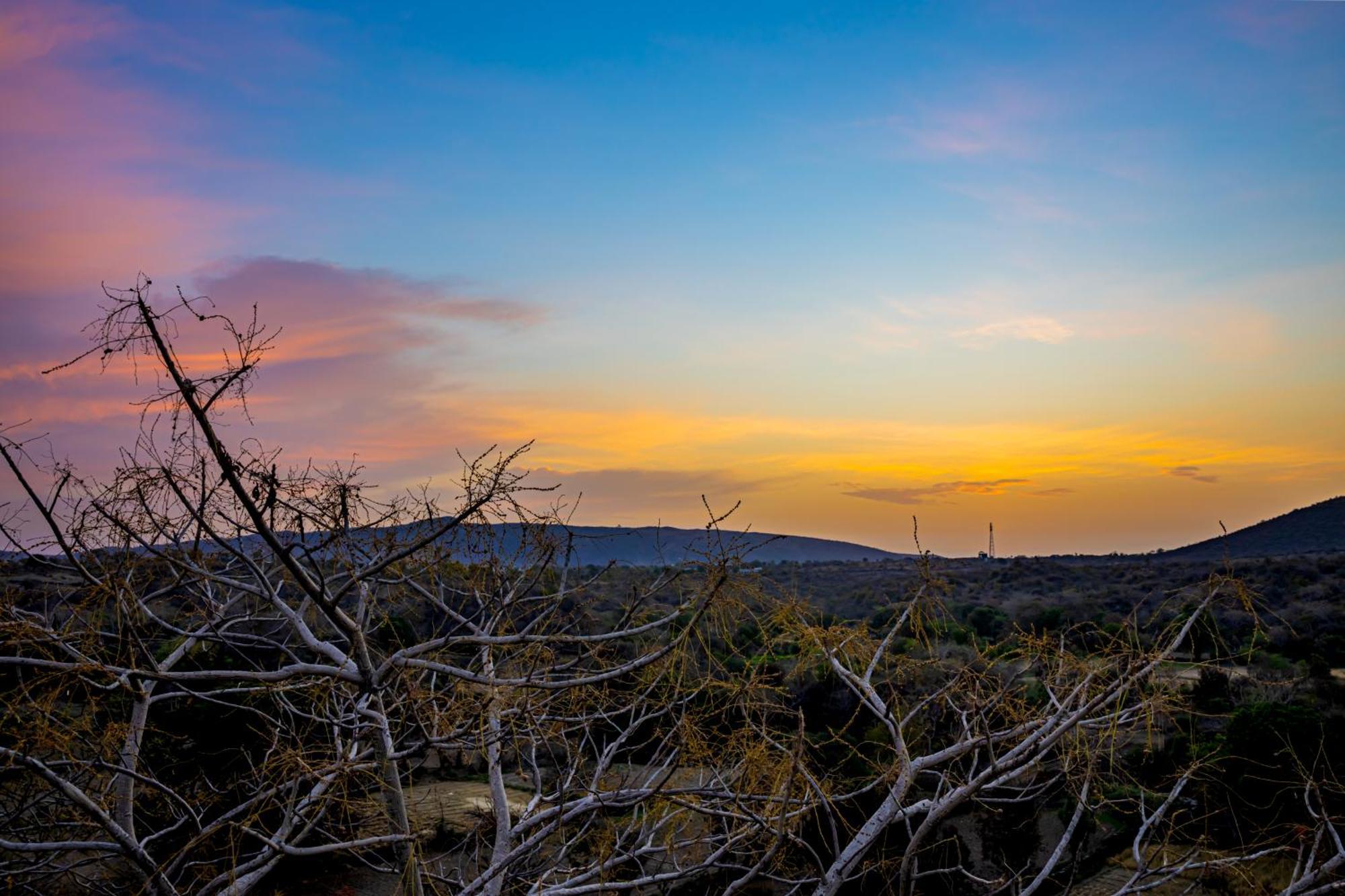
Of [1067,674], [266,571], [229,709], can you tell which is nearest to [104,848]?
[266,571]

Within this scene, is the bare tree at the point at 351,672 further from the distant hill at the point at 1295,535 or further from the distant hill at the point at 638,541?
the distant hill at the point at 1295,535

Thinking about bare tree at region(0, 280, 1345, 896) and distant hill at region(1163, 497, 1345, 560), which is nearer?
bare tree at region(0, 280, 1345, 896)

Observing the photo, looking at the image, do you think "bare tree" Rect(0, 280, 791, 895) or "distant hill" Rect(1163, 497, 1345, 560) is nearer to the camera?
"bare tree" Rect(0, 280, 791, 895)

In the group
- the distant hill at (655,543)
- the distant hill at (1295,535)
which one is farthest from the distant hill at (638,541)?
the distant hill at (1295,535)

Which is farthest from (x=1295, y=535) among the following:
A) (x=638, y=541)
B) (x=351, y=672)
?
(x=351, y=672)

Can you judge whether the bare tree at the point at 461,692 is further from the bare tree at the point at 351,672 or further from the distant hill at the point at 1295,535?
the distant hill at the point at 1295,535

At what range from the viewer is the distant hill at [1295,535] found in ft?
164

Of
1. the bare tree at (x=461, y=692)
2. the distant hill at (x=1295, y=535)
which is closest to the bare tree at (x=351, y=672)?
the bare tree at (x=461, y=692)

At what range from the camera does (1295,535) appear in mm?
53250

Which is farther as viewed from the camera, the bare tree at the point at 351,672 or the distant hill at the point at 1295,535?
the distant hill at the point at 1295,535

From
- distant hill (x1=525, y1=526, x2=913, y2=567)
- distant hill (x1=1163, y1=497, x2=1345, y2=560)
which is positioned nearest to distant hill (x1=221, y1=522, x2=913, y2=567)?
distant hill (x1=525, y1=526, x2=913, y2=567)

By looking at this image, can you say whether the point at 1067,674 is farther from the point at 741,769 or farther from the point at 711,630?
the point at 711,630

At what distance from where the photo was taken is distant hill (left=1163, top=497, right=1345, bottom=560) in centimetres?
5000

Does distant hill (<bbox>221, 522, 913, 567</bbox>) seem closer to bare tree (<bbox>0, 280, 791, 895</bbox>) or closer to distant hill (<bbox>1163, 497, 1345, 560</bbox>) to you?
bare tree (<bbox>0, 280, 791, 895</bbox>)
